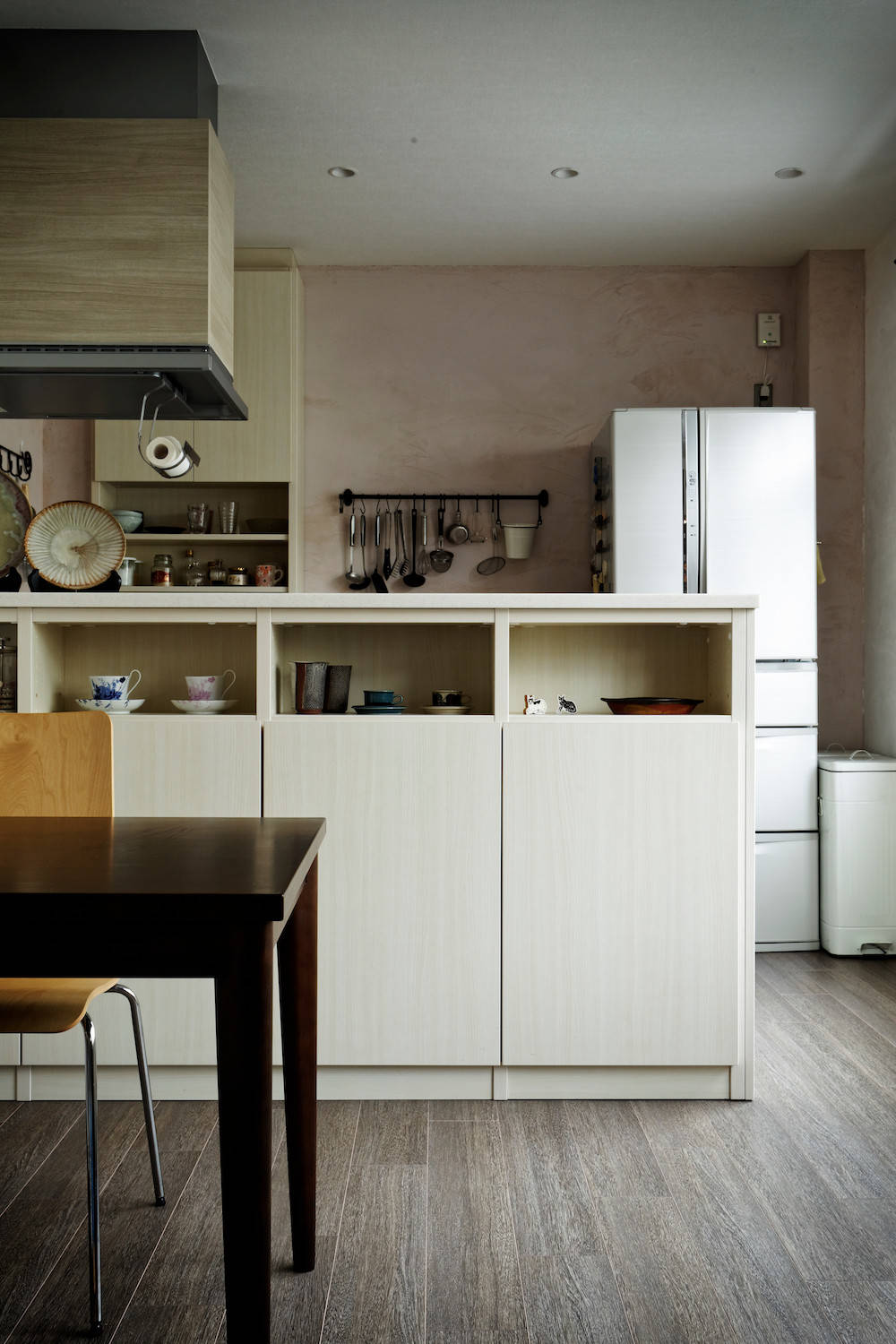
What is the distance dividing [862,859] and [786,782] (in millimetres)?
390

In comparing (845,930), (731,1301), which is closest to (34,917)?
(731,1301)

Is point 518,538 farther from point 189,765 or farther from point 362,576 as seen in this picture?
point 189,765

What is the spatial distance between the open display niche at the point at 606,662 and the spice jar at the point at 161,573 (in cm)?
211

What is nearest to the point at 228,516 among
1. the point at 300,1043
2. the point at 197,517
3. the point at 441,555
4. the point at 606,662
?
the point at 197,517

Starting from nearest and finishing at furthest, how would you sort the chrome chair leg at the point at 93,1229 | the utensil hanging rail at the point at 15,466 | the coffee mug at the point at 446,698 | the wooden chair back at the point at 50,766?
the chrome chair leg at the point at 93,1229 → the wooden chair back at the point at 50,766 → the coffee mug at the point at 446,698 → the utensil hanging rail at the point at 15,466

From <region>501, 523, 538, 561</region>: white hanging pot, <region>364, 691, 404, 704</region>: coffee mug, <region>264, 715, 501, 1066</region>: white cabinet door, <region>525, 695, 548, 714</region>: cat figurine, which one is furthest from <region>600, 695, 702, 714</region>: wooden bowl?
<region>501, 523, 538, 561</region>: white hanging pot

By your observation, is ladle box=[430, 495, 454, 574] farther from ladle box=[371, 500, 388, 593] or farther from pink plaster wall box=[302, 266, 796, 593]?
ladle box=[371, 500, 388, 593]

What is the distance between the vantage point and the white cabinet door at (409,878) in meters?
2.38

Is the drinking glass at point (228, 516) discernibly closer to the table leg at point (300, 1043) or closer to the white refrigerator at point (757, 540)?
the white refrigerator at point (757, 540)

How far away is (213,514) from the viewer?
4.75 m

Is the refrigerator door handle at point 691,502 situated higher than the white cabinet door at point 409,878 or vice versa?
the refrigerator door handle at point 691,502

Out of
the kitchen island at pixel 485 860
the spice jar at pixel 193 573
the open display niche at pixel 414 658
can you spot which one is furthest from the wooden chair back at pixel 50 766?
the spice jar at pixel 193 573

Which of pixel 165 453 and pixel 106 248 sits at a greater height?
pixel 106 248

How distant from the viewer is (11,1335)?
1518 millimetres
